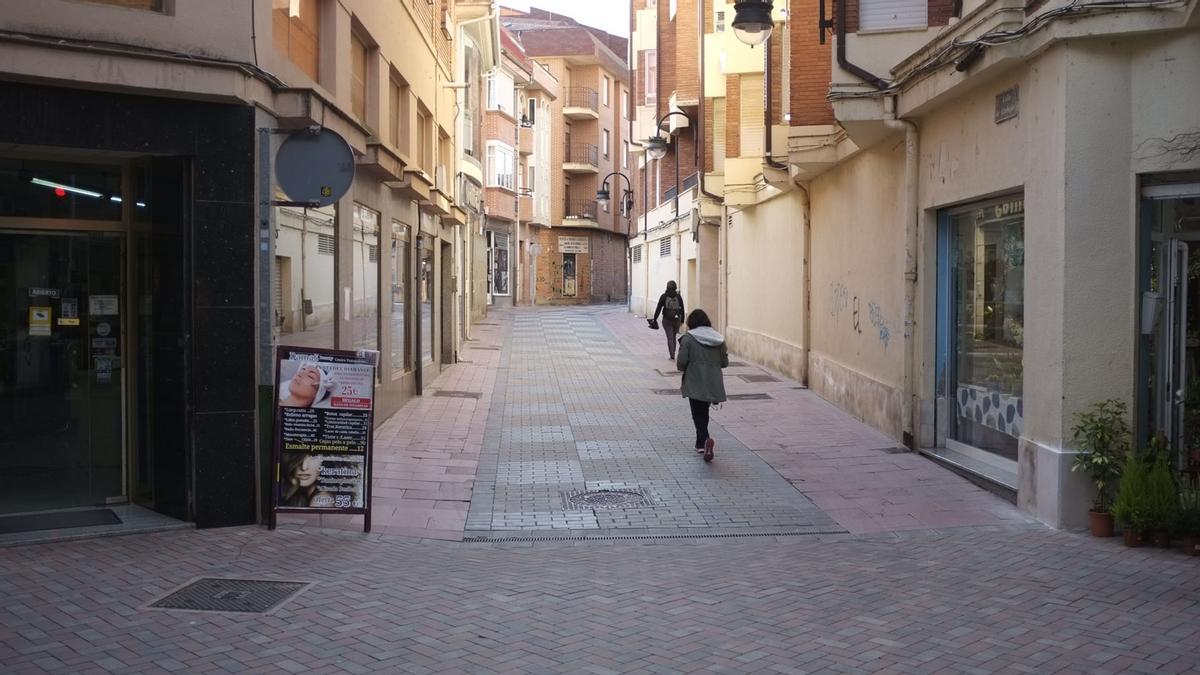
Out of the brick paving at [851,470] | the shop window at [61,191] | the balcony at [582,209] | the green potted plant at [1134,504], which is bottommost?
the brick paving at [851,470]

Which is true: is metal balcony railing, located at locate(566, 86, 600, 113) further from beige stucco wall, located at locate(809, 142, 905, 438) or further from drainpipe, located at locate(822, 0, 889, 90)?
drainpipe, located at locate(822, 0, 889, 90)

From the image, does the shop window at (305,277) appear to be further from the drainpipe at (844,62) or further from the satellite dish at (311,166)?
the drainpipe at (844,62)

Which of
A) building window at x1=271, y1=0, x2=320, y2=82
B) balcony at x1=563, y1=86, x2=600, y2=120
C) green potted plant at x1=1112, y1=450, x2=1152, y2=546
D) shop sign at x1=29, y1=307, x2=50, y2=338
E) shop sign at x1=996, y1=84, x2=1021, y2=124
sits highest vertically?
balcony at x1=563, y1=86, x2=600, y2=120

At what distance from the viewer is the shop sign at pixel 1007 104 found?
29.6ft

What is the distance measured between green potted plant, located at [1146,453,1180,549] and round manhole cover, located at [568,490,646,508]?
4031mm

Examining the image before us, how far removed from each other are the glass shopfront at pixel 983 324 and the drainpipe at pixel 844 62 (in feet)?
6.52

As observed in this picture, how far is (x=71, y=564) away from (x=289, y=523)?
1.74 meters

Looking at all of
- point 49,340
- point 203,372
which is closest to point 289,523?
point 203,372

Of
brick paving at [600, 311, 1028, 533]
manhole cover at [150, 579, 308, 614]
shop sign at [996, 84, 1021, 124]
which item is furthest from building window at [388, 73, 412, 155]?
manhole cover at [150, 579, 308, 614]

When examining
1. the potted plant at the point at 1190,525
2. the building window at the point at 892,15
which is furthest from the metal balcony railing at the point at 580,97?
the potted plant at the point at 1190,525

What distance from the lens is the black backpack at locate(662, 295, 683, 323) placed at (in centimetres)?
2258

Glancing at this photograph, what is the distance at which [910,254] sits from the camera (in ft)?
38.5

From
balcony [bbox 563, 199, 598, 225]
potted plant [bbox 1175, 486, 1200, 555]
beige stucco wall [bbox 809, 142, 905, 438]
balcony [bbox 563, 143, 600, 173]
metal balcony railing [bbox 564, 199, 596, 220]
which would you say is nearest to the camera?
potted plant [bbox 1175, 486, 1200, 555]

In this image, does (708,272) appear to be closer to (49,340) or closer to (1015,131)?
(1015,131)
